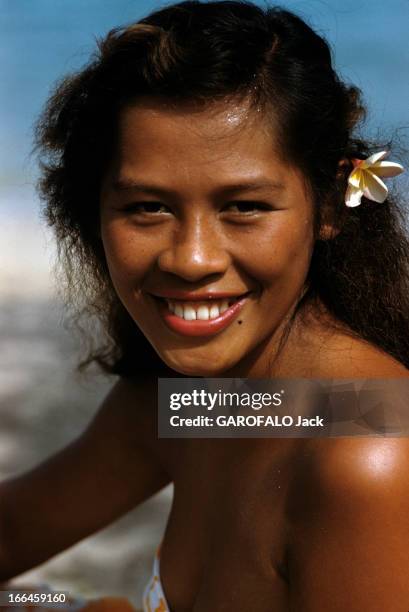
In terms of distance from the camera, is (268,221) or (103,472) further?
(103,472)

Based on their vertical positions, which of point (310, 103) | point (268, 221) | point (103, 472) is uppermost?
point (310, 103)

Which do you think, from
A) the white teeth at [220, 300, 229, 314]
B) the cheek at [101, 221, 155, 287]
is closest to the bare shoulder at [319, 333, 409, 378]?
the white teeth at [220, 300, 229, 314]

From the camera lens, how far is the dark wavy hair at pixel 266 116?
3.47 ft

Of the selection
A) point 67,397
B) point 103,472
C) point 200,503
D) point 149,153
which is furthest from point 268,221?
point 67,397

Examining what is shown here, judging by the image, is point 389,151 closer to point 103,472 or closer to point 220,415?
point 220,415

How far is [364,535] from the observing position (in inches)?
39.4

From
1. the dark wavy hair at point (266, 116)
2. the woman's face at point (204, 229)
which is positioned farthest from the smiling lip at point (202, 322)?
the dark wavy hair at point (266, 116)

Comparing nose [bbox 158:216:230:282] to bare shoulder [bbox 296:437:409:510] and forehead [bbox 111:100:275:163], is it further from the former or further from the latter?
bare shoulder [bbox 296:437:409:510]

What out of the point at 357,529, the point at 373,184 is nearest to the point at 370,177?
the point at 373,184

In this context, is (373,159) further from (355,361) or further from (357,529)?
(357,529)

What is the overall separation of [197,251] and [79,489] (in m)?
0.63

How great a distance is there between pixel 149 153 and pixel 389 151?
13.9 inches

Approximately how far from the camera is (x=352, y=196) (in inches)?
45.3

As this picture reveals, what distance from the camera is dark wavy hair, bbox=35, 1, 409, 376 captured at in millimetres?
1058
